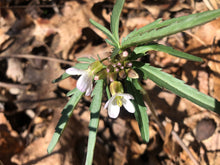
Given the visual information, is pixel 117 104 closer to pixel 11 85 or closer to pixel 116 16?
pixel 116 16

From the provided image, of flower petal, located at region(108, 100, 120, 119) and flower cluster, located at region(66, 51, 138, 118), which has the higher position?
flower cluster, located at region(66, 51, 138, 118)

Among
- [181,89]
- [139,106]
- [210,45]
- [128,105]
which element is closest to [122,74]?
[128,105]

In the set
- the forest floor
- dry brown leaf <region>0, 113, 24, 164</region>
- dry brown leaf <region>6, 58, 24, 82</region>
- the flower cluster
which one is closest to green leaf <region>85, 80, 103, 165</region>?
the flower cluster

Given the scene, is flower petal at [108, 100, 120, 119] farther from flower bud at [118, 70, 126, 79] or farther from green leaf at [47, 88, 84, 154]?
green leaf at [47, 88, 84, 154]

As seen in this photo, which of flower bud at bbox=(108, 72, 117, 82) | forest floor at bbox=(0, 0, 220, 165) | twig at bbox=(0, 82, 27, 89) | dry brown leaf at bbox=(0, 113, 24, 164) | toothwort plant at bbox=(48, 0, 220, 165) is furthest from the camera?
twig at bbox=(0, 82, 27, 89)

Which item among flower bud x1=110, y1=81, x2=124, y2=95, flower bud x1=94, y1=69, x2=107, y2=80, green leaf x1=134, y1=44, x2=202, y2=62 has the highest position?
green leaf x1=134, y1=44, x2=202, y2=62

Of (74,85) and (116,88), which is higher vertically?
(116,88)

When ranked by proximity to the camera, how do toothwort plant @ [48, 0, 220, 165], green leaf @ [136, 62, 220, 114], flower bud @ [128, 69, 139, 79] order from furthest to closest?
flower bud @ [128, 69, 139, 79] → toothwort plant @ [48, 0, 220, 165] → green leaf @ [136, 62, 220, 114]

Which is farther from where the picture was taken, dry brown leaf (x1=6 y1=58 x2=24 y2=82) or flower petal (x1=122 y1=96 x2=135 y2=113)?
dry brown leaf (x1=6 y1=58 x2=24 y2=82)
